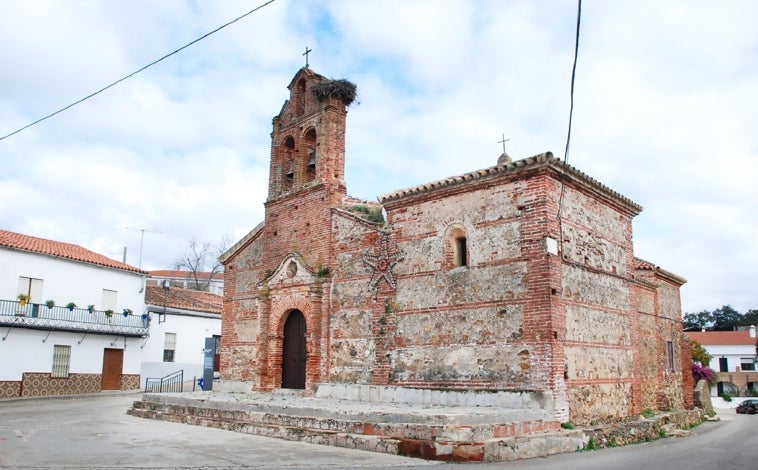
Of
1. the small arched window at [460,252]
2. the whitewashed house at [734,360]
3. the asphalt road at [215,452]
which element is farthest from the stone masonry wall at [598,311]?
the whitewashed house at [734,360]

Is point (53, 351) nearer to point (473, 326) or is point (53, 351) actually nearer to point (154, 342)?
point (154, 342)

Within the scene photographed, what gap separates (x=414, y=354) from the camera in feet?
42.6

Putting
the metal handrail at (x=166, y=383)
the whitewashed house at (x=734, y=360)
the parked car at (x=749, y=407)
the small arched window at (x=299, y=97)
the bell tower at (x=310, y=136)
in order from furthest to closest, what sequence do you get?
1. the whitewashed house at (x=734, y=360)
2. the parked car at (x=749, y=407)
3. the metal handrail at (x=166, y=383)
4. the small arched window at (x=299, y=97)
5. the bell tower at (x=310, y=136)

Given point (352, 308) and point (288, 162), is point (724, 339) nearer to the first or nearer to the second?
point (288, 162)

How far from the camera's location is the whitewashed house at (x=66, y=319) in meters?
23.8

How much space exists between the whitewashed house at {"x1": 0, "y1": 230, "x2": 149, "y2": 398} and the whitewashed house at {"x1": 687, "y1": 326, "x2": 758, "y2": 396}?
44.8 meters

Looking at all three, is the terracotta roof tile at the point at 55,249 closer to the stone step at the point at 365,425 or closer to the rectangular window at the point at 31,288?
the rectangular window at the point at 31,288

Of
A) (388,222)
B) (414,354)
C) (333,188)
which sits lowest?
(414,354)

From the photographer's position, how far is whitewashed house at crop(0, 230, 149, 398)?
78.1ft

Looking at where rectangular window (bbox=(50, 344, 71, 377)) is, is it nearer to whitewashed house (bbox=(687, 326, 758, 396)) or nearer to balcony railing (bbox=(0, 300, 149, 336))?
balcony railing (bbox=(0, 300, 149, 336))

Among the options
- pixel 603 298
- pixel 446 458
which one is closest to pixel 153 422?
pixel 446 458

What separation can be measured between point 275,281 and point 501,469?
960cm

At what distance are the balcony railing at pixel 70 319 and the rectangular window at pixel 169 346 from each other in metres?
1.65

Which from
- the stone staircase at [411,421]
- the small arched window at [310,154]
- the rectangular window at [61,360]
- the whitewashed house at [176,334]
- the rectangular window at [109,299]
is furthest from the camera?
the whitewashed house at [176,334]
